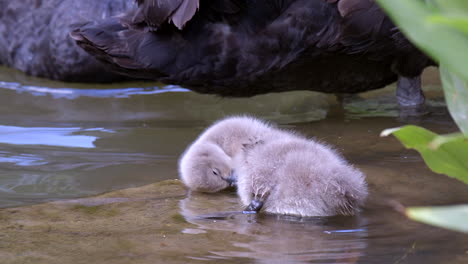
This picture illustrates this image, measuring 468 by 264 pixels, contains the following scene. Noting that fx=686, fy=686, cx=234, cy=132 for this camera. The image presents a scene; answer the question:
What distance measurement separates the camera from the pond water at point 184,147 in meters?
2.00

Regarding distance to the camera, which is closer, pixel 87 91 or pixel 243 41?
pixel 243 41

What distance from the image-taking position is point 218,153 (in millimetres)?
2916

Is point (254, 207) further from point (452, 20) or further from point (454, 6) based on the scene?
point (452, 20)

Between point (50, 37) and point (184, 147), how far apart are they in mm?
2539

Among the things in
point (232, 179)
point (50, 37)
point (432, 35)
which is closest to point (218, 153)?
point (232, 179)

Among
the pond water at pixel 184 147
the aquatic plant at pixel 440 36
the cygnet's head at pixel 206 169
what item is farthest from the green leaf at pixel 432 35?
the cygnet's head at pixel 206 169

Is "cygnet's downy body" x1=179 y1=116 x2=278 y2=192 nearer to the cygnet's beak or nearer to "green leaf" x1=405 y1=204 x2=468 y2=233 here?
the cygnet's beak

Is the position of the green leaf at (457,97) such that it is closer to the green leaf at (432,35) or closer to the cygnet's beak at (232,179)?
the green leaf at (432,35)

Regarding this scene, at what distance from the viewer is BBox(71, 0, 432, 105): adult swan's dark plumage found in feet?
11.3

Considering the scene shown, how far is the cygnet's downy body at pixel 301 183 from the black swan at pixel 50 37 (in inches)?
121

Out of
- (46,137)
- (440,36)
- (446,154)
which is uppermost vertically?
(440,36)

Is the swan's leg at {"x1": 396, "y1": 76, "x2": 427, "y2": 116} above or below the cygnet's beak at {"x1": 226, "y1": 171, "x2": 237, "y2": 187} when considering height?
above

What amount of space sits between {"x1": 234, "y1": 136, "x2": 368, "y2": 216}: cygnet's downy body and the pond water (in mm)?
50

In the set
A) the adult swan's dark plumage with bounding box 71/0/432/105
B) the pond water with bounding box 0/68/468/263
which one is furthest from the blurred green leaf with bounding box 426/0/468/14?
the adult swan's dark plumage with bounding box 71/0/432/105
